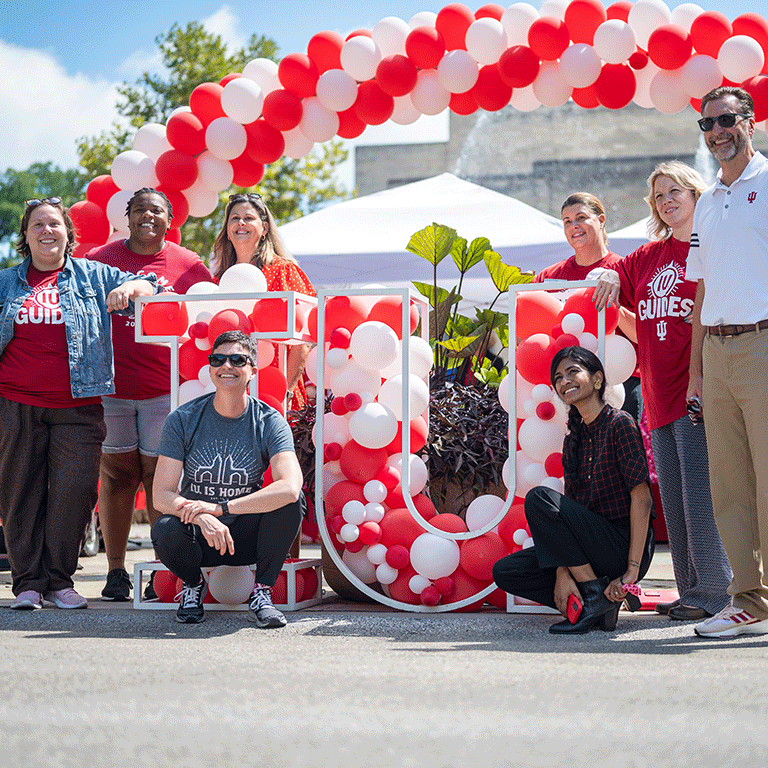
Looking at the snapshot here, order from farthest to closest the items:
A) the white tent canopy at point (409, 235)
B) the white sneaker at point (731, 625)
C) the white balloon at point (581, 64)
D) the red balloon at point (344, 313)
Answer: the white tent canopy at point (409, 235) → the white balloon at point (581, 64) → the red balloon at point (344, 313) → the white sneaker at point (731, 625)

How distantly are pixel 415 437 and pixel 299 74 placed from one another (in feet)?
7.58

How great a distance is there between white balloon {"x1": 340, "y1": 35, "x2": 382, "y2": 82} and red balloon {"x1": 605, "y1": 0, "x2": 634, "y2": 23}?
1.25m

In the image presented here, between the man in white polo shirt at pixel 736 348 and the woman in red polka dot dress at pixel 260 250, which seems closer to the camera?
the man in white polo shirt at pixel 736 348

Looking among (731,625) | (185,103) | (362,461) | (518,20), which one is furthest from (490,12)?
(185,103)

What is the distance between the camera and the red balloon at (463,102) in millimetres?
5574

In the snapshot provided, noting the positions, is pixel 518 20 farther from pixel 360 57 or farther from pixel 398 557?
pixel 398 557

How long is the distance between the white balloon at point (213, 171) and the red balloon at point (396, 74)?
3.36 ft

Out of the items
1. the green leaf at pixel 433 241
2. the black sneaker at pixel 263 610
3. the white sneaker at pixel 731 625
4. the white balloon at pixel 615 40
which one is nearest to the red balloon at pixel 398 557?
the black sneaker at pixel 263 610

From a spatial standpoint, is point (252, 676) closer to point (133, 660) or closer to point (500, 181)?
point (133, 660)

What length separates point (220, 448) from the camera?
4.23 m

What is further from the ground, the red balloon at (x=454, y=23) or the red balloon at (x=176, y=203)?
the red balloon at (x=454, y=23)

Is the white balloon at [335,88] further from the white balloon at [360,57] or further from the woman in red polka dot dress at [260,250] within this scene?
the woman in red polka dot dress at [260,250]

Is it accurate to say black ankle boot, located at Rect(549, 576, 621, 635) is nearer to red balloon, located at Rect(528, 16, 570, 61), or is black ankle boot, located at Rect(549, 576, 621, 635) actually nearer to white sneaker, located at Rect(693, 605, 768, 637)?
white sneaker, located at Rect(693, 605, 768, 637)

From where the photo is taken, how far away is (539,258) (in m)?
8.30
